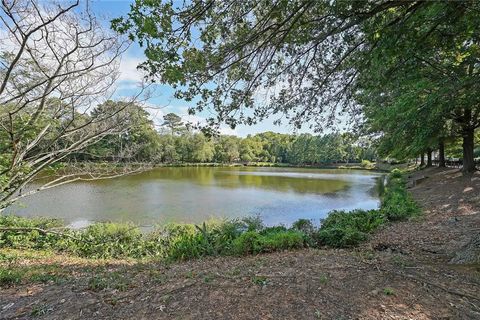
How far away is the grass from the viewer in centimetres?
564

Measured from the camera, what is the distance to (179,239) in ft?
24.9

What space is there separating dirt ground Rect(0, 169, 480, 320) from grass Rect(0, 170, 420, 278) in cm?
129

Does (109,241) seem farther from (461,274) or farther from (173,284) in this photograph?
(461,274)

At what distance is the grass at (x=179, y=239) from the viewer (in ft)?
18.5

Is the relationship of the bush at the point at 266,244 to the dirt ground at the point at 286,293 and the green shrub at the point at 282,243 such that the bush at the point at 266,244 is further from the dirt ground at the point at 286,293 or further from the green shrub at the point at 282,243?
the dirt ground at the point at 286,293

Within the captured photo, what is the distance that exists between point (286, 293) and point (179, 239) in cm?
531

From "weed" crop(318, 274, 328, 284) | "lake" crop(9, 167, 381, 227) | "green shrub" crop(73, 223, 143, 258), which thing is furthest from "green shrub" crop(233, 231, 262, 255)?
"lake" crop(9, 167, 381, 227)

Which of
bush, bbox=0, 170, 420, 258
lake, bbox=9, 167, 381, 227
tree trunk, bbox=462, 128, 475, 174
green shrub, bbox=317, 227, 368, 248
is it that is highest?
tree trunk, bbox=462, 128, 475, 174

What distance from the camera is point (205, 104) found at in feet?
11.8

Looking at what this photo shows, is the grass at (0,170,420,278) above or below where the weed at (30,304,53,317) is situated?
below

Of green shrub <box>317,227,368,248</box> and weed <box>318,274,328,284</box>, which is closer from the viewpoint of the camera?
weed <box>318,274,328,284</box>

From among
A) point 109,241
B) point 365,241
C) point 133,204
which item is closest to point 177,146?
point 133,204

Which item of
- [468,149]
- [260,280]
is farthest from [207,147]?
[260,280]

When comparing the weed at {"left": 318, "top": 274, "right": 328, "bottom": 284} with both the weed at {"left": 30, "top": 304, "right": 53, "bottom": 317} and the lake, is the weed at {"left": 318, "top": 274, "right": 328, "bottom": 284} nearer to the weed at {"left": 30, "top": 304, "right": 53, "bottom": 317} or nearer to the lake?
the weed at {"left": 30, "top": 304, "right": 53, "bottom": 317}
